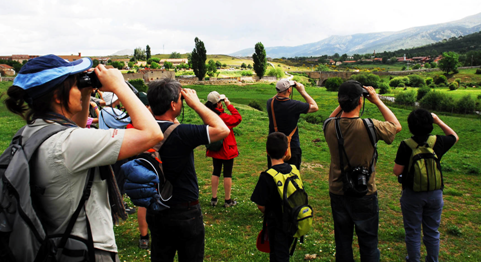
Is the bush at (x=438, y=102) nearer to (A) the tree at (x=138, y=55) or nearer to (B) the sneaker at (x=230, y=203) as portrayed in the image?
(B) the sneaker at (x=230, y=203)

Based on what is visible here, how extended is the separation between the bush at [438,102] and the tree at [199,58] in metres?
38.3

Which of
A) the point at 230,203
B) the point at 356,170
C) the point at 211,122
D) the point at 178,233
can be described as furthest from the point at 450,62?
the point at 178,233

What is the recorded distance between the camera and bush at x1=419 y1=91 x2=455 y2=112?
115 ft

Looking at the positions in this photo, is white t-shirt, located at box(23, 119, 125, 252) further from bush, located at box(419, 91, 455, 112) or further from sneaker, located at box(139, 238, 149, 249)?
bush, located at box(419, 91, 455, 112)

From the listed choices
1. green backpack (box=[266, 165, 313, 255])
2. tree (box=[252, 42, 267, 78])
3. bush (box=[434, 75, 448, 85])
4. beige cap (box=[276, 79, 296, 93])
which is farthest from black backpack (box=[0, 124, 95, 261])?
bush (box=[434, 75, 448, 85])

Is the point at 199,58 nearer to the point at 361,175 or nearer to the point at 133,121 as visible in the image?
the point at 361,175

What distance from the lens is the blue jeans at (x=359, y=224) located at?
3510 millimetres

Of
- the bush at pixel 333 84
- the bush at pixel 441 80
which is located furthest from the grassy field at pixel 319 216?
the bush at pixel 441 80

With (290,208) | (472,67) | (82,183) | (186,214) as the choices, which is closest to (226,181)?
(290,208)

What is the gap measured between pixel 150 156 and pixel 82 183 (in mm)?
785

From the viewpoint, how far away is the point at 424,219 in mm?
4012

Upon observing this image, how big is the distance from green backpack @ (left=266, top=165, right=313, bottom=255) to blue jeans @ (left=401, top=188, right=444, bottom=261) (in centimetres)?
158

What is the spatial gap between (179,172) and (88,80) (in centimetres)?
122

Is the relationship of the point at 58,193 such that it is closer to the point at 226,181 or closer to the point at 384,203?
the point at 226,181
